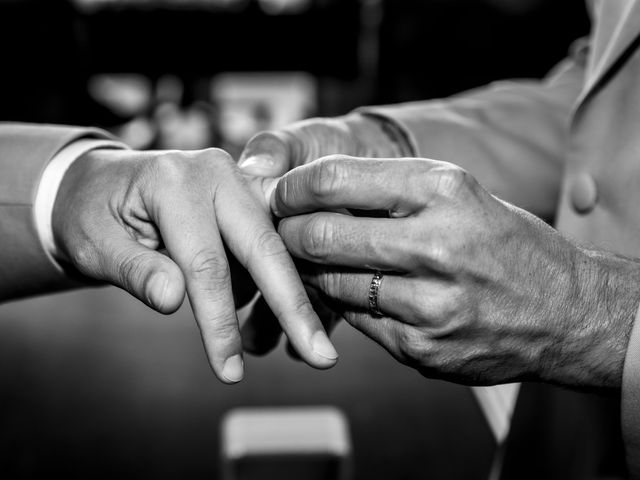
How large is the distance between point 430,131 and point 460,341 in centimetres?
53

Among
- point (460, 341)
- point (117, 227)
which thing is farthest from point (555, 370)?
point (117, 227)

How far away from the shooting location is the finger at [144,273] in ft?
2.31

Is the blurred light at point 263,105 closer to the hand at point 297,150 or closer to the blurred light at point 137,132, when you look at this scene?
the blurred light at point 137,132

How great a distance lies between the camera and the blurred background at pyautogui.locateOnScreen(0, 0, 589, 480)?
2.32m

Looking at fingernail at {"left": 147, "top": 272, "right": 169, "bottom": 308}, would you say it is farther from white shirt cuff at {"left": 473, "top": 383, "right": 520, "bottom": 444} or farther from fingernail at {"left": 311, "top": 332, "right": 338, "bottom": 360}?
white shirt cuff at {"left": 473, "top": 383, "right": 520, "bottom": 444}

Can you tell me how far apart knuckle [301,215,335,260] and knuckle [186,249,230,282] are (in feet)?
0.37

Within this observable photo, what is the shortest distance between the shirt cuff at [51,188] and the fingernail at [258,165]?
227 millimetres

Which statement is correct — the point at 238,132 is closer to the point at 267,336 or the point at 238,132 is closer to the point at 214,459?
the point at 214,459

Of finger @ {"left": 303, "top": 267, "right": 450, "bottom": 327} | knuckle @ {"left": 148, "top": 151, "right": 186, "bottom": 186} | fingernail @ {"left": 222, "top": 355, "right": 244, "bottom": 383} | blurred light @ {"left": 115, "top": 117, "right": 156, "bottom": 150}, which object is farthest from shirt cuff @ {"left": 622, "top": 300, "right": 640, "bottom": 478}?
blurred light @ {"left": 115, "top": 117, "right": 156, "bottom": 150}

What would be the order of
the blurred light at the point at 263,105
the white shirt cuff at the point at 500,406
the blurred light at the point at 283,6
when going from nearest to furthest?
the white shirt cuff at the point at 500,406
the blurred light at the point at 263,105
the blurred light at the point at 283,6

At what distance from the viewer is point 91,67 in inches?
217

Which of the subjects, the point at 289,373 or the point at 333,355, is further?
the point at 289,373

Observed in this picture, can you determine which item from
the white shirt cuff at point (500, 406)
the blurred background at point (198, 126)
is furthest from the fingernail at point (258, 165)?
the blurred background at point (198, 126)

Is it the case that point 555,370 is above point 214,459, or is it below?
above
